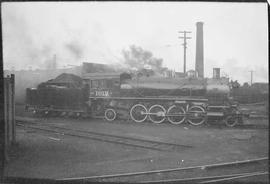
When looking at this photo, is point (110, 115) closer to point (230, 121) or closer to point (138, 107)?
point (138, 107)

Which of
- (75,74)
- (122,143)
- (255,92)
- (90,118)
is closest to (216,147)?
(122,143)

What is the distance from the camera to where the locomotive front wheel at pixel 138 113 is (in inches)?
569

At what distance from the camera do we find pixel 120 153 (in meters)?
8.08

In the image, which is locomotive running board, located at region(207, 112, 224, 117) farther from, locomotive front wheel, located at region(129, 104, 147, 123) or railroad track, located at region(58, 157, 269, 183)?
railroad track, located at region(58, 157, 269, 183)

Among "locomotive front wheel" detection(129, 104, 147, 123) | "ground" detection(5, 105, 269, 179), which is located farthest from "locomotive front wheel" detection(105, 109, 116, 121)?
"ground" detection(5, 105, 269, 179)

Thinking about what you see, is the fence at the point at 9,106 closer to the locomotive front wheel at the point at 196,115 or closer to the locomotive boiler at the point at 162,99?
the locomotive boiler at the point at 162,99

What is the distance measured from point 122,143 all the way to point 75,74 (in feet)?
26.8

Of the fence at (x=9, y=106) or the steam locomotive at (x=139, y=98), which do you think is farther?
the steam locomotive at (x=139, y=98)

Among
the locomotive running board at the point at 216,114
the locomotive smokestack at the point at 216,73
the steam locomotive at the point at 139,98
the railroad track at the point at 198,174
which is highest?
the locomotive smokestack at the point at 216,73

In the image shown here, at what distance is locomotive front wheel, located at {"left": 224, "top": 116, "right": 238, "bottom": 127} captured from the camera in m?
13.4

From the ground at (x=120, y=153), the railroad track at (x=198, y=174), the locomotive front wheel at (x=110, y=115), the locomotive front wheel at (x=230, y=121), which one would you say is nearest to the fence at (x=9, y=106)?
the ground at (x=120, y=153)

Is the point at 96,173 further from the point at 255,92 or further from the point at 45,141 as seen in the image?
the point at 255,92

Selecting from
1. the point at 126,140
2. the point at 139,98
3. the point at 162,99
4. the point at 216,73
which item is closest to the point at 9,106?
the point at 126,140

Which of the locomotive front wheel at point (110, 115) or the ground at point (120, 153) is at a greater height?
the locomotive front wheel at point (110, 115)
